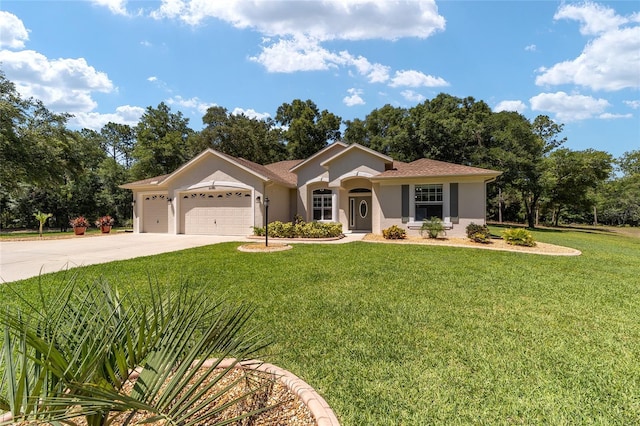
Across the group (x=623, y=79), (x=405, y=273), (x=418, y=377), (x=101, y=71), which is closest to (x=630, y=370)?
(x=418, y=377)

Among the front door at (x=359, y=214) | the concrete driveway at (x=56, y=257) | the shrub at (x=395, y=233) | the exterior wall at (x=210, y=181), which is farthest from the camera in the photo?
→ the front door at (x=359, y=214)

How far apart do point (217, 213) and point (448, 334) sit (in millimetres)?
16028

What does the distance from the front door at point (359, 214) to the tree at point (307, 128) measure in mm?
15780

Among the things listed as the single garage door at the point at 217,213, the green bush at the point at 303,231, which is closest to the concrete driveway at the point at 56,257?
the green bush at the point at 303,231

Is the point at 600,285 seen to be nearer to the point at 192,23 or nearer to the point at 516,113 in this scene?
the point at 192,23

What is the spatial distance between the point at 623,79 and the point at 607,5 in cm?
1592

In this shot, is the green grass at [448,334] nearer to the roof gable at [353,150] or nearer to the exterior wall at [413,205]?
the exterior wall at [413,205]

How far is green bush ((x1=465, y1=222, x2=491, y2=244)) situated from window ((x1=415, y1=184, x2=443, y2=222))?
146cm

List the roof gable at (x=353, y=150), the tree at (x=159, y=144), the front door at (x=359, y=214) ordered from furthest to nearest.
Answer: the tree at (x=159, y=144)
the front door at (x=359, y=214)
the roof gable at (x=353, y=150)

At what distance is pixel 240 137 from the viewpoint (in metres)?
32.3

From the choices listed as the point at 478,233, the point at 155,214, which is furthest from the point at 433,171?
the point at 155,214

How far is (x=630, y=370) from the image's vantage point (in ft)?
10.7

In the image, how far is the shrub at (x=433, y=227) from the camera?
45.9ft

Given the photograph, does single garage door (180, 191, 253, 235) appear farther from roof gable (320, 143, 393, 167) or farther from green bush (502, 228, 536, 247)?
green bush (502, 228, 536, 247)
